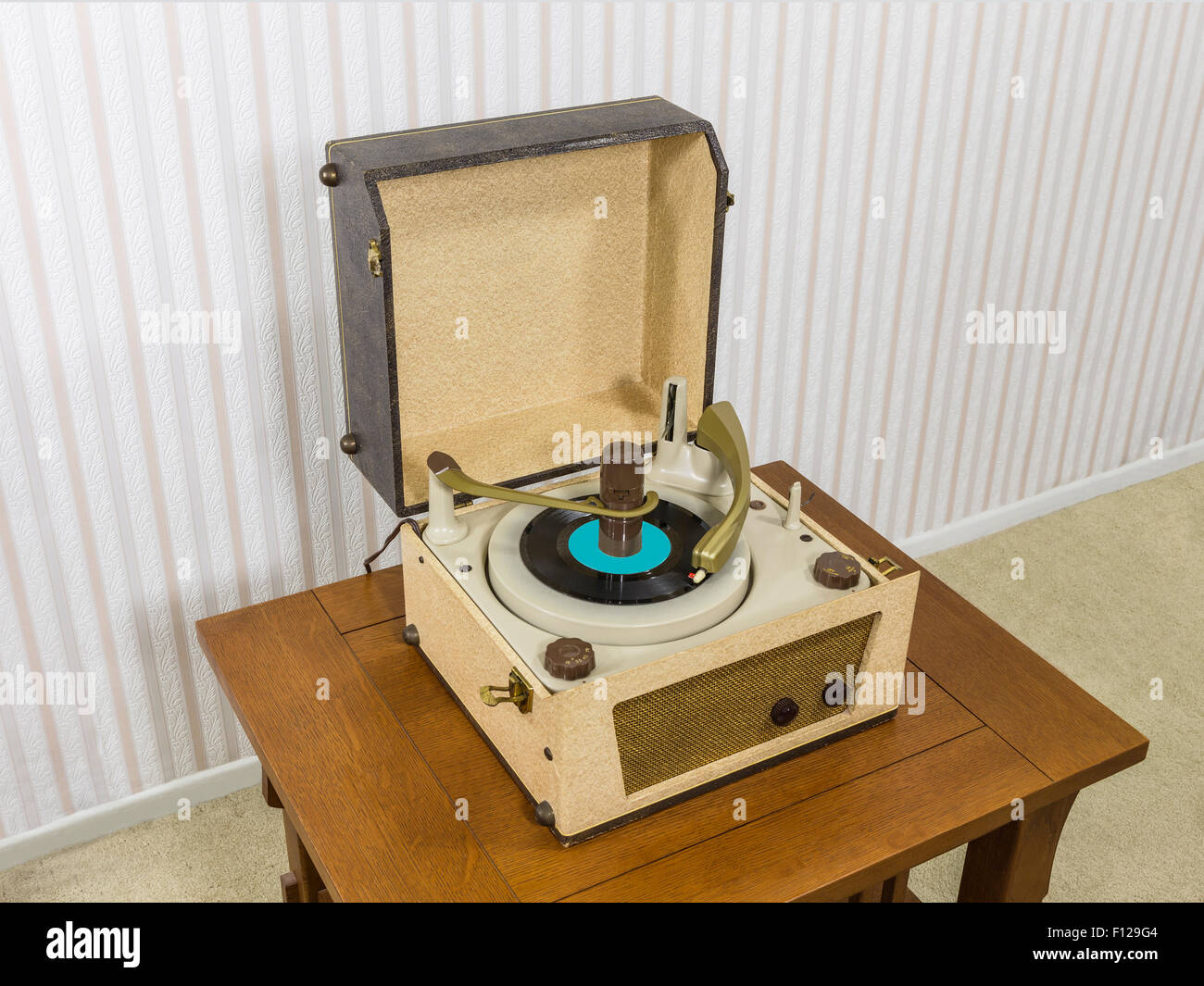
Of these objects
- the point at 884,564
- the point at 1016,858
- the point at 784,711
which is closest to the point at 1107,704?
the point at 1016,858

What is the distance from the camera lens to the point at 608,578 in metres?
1.36

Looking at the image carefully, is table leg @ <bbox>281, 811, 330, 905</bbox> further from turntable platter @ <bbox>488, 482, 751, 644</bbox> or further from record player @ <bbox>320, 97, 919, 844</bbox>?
turntable platter @ <bbox>488, 482, 751, 644</bbox>

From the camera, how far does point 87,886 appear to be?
1992mm

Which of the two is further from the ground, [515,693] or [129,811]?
[515,693]

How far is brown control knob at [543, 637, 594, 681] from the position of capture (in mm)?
1203

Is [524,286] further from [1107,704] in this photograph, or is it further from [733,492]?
[1107,704]

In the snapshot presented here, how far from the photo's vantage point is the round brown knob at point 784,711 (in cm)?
135

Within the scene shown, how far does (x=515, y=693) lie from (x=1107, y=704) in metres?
1.55

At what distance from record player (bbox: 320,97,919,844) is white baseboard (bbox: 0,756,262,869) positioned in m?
0.78

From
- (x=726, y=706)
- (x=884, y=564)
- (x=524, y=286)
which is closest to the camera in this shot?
(x=726, y=706)

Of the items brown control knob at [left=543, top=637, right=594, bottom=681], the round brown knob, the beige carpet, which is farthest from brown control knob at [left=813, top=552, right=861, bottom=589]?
the beige carpet

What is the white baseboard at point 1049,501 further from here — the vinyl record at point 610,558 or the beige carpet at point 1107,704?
the vinyl record at point 610,558

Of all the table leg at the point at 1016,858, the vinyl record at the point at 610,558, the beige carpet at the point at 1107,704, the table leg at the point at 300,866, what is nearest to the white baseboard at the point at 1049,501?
the beige carpet at the point at 1107,704

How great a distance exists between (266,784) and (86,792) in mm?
599
